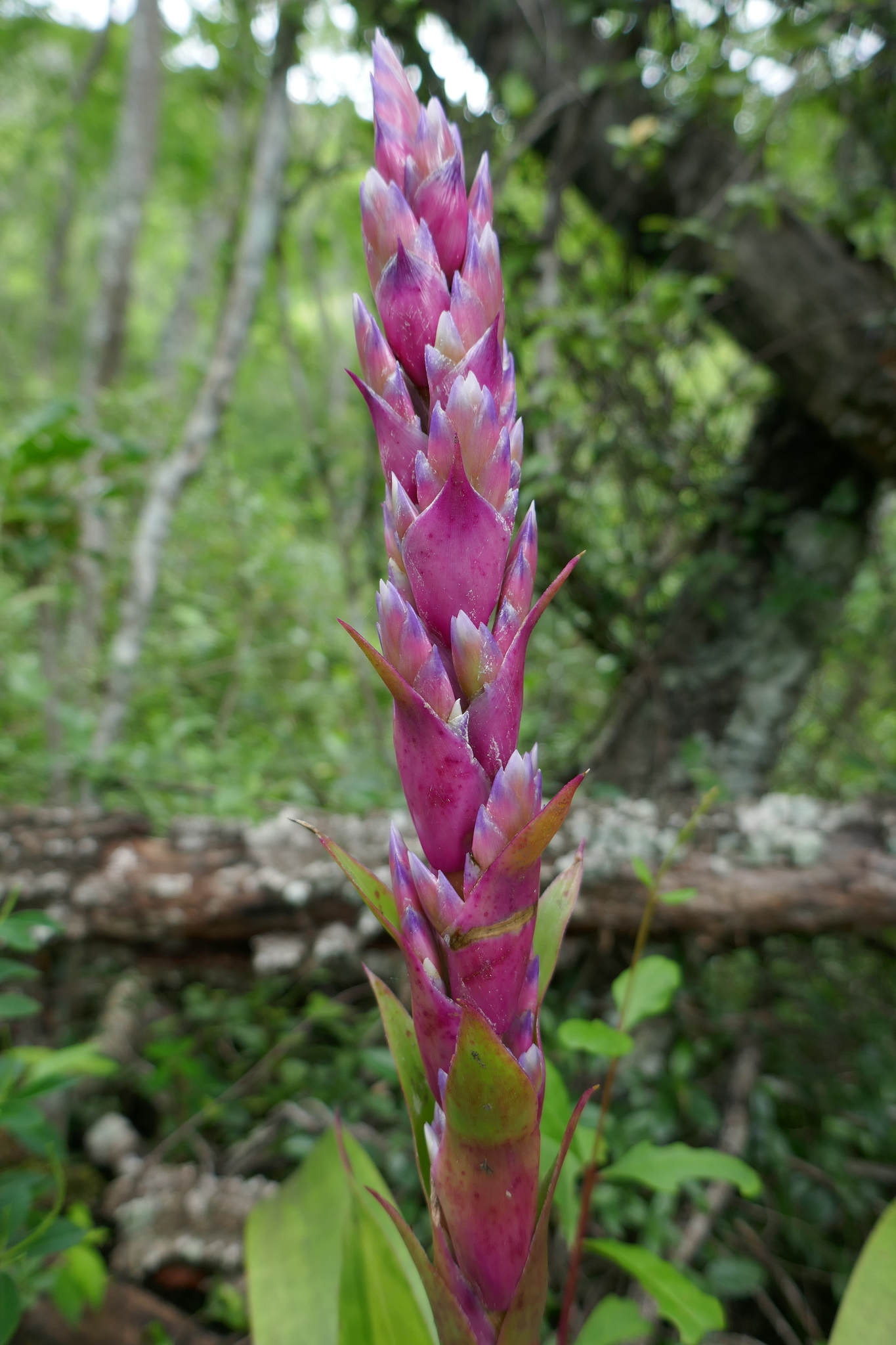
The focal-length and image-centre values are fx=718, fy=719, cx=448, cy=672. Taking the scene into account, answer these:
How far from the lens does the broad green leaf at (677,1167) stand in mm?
810

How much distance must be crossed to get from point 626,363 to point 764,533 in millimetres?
722

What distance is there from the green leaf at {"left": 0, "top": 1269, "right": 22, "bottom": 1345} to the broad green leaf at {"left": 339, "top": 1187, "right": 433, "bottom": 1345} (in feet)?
1.18

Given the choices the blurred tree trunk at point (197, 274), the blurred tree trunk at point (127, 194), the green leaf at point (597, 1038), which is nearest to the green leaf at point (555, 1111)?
the green leaf at point (597, 1038)

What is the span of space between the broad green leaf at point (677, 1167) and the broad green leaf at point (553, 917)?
0.38 m

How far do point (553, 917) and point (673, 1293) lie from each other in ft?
1.51

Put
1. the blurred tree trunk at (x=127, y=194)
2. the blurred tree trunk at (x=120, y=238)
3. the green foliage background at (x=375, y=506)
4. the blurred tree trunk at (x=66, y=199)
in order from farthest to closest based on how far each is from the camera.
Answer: the blurred tree trunk at (x=66, y=199) → the blurred tree trunk at (x=127, y=194) → the blurred tree trunk at (x=120, y=238) → the green foliage background at (x=375, y=506)

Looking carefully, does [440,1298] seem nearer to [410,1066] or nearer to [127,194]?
[410,1066]

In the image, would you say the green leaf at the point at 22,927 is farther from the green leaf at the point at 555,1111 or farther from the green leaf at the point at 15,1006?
the green leaf at the point at 555,1111

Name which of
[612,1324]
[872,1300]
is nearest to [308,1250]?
[612,1324]

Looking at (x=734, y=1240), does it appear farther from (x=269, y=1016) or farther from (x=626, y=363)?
(x=626, y=363)

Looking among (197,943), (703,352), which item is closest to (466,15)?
(703,352)

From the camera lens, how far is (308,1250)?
0.92 m

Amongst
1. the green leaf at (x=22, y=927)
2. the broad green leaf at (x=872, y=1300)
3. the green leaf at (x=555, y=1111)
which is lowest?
the broad green leaf at (x=872, y=1300)

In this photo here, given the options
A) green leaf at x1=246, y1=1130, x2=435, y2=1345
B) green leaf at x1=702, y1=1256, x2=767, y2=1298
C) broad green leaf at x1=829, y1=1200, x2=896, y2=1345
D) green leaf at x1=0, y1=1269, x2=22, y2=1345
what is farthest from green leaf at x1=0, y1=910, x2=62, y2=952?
green leaf at x1=702, y1=1256, x2=767, y2=1298
